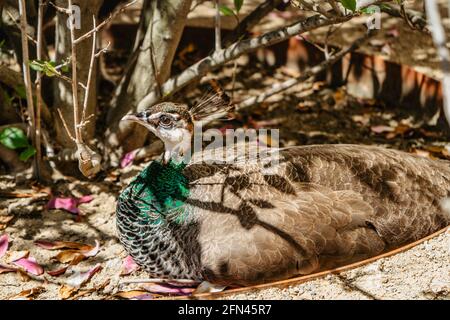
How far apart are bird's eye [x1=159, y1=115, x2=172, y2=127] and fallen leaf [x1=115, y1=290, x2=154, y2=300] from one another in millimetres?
803

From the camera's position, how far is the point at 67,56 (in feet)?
11.6

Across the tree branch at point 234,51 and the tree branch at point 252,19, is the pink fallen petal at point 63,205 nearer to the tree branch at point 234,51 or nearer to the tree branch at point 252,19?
the tree branch at point 234,51

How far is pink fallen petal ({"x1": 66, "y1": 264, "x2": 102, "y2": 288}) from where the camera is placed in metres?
3.04

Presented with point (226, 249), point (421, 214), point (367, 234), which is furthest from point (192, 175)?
point (421, 214)

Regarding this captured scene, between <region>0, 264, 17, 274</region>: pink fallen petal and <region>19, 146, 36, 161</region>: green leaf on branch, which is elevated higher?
<region>19, 146, 36, 161</region>: green leaf on branch

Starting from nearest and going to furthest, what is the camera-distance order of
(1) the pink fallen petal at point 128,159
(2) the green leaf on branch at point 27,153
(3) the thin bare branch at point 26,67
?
(3) the thin bare branch at point 26,67 < (2) the green leaf on branch at point 27,153 < (1) the pink fallen petal at point 128,159

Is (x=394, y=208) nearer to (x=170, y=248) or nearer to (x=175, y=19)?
(x=170, y=248)

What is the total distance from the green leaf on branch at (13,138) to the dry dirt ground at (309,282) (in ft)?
1.07

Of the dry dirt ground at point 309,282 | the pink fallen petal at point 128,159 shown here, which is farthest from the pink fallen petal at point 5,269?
the pink fallen petal at point 128,159

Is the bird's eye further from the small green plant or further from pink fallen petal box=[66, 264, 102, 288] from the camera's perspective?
the small green plant

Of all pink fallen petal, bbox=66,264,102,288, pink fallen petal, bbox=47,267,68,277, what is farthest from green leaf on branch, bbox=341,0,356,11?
pink fallen petal, bbox=47,267,68,277

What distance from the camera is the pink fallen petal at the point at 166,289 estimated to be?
296 centimetres

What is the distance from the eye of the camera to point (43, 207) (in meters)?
3.59

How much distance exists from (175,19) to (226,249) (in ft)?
4.93
